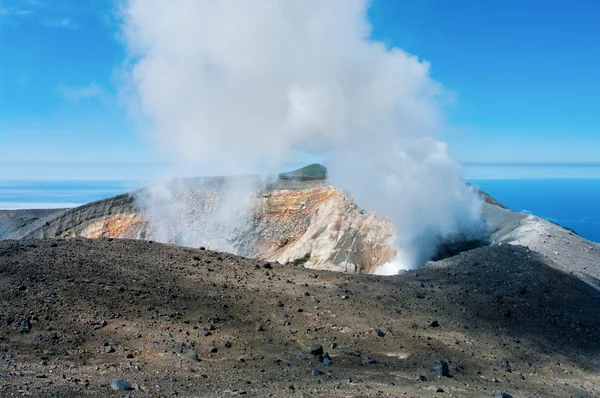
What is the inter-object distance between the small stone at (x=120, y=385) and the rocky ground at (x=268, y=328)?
0.11ft

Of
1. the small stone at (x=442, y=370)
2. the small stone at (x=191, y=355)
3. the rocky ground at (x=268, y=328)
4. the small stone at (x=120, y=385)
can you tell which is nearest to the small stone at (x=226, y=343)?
the rocky ground at (x=268, y=328)

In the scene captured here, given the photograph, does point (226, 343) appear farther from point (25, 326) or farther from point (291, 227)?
point (291, 227)

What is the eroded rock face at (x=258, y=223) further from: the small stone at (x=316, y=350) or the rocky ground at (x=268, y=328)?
the small stone at (x=316, y=350)

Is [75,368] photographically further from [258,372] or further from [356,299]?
[356,299]

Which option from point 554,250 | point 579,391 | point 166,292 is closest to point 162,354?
point 166,292

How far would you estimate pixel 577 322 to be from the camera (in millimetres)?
12930

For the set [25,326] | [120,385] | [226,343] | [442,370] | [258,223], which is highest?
[258,223]

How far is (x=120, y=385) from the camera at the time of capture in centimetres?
696

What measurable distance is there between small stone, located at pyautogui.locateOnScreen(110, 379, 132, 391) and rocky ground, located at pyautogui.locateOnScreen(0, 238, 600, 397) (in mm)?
32

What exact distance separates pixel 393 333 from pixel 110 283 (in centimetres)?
625

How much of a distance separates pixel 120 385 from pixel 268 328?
378 centimetres

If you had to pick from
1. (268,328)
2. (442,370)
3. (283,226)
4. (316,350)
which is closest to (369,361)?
(316,350)

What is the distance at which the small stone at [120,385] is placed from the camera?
273 inches

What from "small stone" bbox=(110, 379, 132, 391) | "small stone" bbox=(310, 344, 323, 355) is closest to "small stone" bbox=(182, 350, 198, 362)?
"small stone" bbox=(110, 379, 132, 391)
